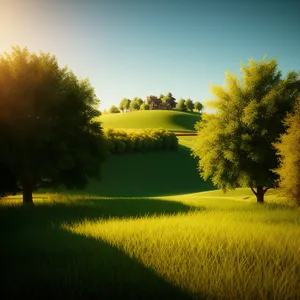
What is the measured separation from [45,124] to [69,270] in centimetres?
1420

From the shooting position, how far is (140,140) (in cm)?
5569

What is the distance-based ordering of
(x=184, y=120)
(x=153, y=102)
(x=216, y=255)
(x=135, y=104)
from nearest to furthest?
(x=216, y=255), (x=184, y=120), (x=153, y=102), (x=135, y=104)

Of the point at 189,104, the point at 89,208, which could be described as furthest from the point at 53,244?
the point at 189,104

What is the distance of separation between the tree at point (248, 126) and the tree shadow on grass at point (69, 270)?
12924 millimetres

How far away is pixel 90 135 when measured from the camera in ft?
76.0

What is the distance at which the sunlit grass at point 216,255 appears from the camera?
6.30 metres

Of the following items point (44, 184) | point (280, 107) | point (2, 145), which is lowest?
point (44, 184)

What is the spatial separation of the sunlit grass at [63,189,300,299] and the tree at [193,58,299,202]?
30.1ft

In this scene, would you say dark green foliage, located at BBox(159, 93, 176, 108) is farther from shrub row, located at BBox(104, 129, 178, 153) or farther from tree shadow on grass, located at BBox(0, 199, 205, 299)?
tree shadow on grass, located at BBox(0, 199, 205, 299)

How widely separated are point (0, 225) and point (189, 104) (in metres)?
179

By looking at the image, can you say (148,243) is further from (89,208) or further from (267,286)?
(89,208)

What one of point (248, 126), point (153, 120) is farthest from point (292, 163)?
point (153, 120)

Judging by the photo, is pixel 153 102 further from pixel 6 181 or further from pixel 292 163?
pixel 292 163

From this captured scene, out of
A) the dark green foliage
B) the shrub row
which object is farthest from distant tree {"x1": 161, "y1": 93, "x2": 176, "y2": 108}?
the shrub row
